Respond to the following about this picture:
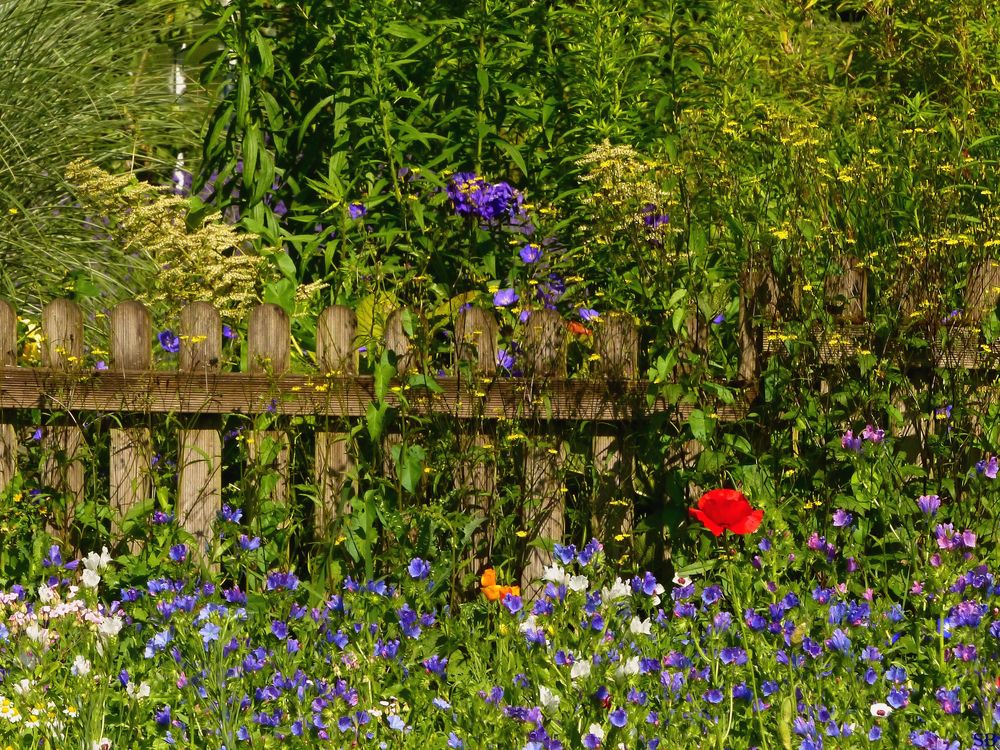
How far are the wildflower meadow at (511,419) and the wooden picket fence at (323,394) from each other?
0.04ft

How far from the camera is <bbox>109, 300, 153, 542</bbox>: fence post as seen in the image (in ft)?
11.4

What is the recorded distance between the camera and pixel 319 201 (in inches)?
164

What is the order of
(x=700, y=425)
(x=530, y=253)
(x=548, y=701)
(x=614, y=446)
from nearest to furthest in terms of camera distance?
1. (x=548, y=701)
2. (x=700, y=425)
3. (x=614, y=446)
4. (x=530, y=253)

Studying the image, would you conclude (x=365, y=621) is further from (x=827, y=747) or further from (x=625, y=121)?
(x=625, y=121)

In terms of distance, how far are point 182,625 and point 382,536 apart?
1186 millimetres

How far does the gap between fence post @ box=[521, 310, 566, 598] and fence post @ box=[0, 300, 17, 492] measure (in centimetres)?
146

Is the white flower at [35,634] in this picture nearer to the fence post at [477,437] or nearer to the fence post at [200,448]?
the fence post at [200,448]

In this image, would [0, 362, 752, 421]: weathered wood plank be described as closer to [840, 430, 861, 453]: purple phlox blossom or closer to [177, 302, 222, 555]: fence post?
[177, 302, 222, 555]: fence post

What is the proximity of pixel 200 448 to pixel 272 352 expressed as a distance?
33 centimetres

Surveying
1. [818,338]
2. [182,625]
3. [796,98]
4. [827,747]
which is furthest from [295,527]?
[796,98]

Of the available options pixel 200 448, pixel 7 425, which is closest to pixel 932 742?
pixel 200 448

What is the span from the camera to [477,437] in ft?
11.2

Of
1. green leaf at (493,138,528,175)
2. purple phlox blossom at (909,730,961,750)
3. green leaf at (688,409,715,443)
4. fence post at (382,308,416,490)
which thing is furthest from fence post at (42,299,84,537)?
purple phlox blossom at (909,730,961,750)

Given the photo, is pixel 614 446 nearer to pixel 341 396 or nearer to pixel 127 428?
pixel 341 396
